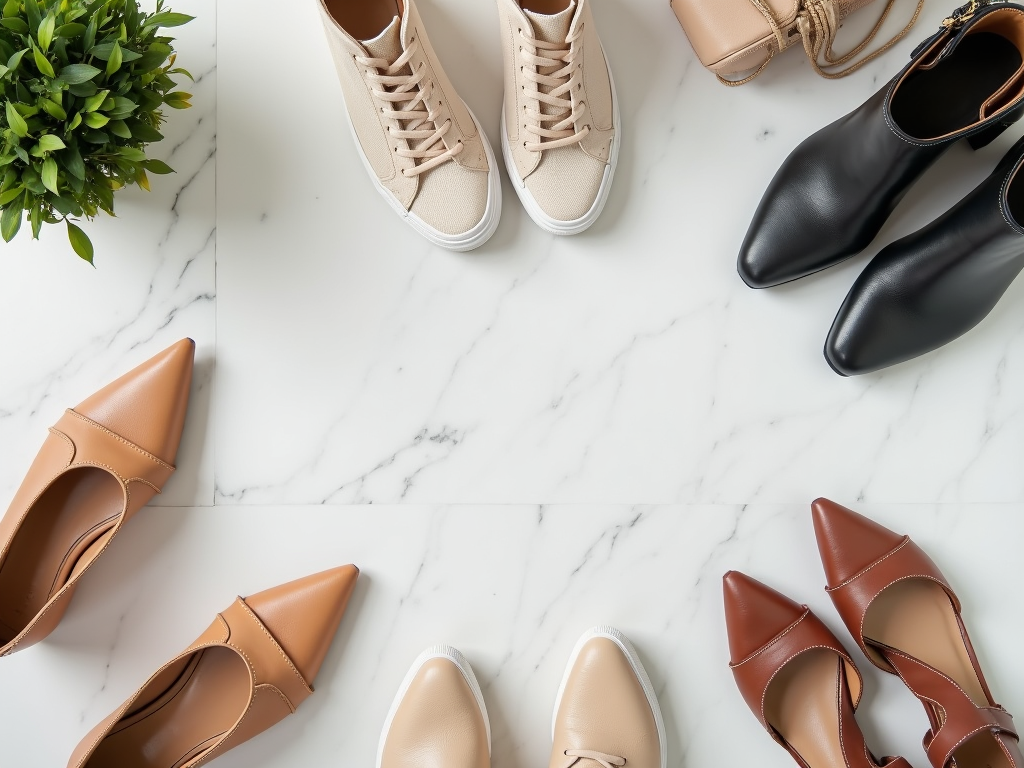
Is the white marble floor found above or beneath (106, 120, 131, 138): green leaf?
beneath

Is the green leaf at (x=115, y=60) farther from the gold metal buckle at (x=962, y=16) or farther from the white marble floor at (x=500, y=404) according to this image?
the gold metal buckle at (x=962, y=16)

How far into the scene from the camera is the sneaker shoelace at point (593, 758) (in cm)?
90

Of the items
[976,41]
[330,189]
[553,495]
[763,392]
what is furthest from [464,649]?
[976,41]

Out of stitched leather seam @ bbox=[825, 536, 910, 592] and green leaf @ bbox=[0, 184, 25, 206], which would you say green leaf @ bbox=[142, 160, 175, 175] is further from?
stitched leather seam @ bbox=[825, 536, 910, 592]

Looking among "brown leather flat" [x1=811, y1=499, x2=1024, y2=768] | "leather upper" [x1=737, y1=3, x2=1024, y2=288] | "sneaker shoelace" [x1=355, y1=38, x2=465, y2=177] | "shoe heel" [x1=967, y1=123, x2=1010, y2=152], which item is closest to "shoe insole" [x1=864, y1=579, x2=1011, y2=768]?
"brown leather flat" [x1=811, y1=499, x2=1024, y2=768]

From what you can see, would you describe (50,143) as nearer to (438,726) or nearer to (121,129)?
(121,129)

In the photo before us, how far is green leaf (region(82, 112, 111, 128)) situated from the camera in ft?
2.32

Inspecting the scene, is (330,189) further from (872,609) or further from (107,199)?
(872,609)

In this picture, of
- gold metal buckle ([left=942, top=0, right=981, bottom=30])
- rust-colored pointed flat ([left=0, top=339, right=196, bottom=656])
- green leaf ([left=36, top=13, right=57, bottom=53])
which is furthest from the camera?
rust-colored pointed flat ([left=0, top=339, right=196, bottom=656])

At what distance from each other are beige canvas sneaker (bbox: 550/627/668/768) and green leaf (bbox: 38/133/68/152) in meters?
0.87

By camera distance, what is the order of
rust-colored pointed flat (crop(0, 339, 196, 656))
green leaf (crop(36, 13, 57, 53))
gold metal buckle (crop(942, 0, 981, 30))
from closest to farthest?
green leaf (crop(36, 13, 57, 53)) < gold metal buckle (crop(942, 0, 981, 30)) < rust-colored pointed flat (crop(0, 339, 196, 656))

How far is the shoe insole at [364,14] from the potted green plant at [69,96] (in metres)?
0.21

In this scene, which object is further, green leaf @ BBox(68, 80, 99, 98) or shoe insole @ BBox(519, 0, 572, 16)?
shoe insole @ BBox(519, 0, 572, 16)

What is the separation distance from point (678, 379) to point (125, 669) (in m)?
0.87
